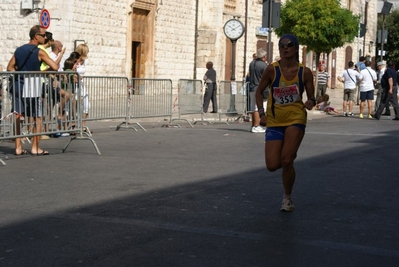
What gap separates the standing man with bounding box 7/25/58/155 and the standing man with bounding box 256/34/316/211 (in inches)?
193

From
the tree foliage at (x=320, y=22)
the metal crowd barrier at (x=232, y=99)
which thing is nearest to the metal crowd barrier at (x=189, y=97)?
the metal crowd barrier at (x=232, y=99)

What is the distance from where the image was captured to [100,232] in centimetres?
714

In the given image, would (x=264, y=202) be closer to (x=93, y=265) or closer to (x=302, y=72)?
(x=302, y=72)

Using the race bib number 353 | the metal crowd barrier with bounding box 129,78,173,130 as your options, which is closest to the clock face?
the metal crowd barrier with bounding box 129,78,173,130

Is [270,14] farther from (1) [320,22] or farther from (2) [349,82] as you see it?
(1) [320,22]

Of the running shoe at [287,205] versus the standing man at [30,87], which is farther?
the standing man at [30,87]

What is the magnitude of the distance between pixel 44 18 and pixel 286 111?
18003 mm

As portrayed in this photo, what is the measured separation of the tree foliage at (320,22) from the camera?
103 ft

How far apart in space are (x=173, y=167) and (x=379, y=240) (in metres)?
5.00

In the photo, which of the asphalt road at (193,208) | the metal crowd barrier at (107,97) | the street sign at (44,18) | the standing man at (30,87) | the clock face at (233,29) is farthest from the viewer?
the clock face at (233,29)

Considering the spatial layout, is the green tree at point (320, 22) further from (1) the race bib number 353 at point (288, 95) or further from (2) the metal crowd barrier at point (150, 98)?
(1) the race bib number 353 at point (288, 95)

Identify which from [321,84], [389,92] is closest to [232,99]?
[389,92]

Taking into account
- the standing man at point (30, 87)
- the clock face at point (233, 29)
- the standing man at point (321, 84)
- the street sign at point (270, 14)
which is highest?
the street sign at point (270, 14)

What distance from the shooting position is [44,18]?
25.6m
